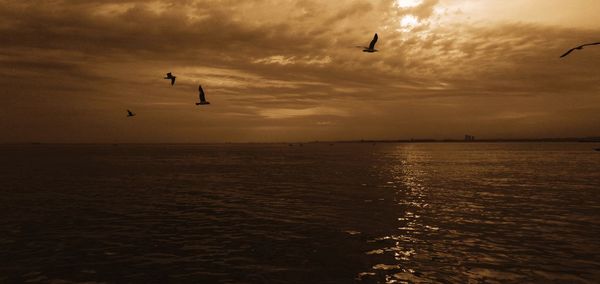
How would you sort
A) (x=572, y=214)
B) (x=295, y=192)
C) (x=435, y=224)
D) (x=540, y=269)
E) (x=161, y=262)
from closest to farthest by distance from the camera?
1. (x=540, y=269)
2. (x=161, y=262)
3. (x=435, y=224)
4. (x=572, y=214)
5. (x=295, y=192)

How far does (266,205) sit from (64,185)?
28.2 m

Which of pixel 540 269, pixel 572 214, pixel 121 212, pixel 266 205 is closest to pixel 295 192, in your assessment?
pixel 266 205

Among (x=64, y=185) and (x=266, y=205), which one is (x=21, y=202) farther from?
(x=266, y=205)

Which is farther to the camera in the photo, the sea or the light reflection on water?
the sea

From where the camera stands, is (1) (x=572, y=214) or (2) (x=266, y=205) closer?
(1) (x=572, y=214)

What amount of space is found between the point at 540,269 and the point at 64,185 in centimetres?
4733

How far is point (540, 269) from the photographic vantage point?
15750 mm

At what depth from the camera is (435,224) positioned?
24453 mm

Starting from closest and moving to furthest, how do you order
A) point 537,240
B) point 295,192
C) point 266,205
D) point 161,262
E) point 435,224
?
point 161,262, point 537,240, point 435,224, point 266,205, point 295,192

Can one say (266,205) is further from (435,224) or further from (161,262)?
(161,262)

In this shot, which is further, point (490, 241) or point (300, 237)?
point (300, 237)

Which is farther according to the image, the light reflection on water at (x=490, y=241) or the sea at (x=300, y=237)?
the sea at (x=300, y=237)

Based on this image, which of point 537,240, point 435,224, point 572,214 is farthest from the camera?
point 572,214

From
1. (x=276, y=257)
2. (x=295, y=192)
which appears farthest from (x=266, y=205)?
(x=276, y=257)
